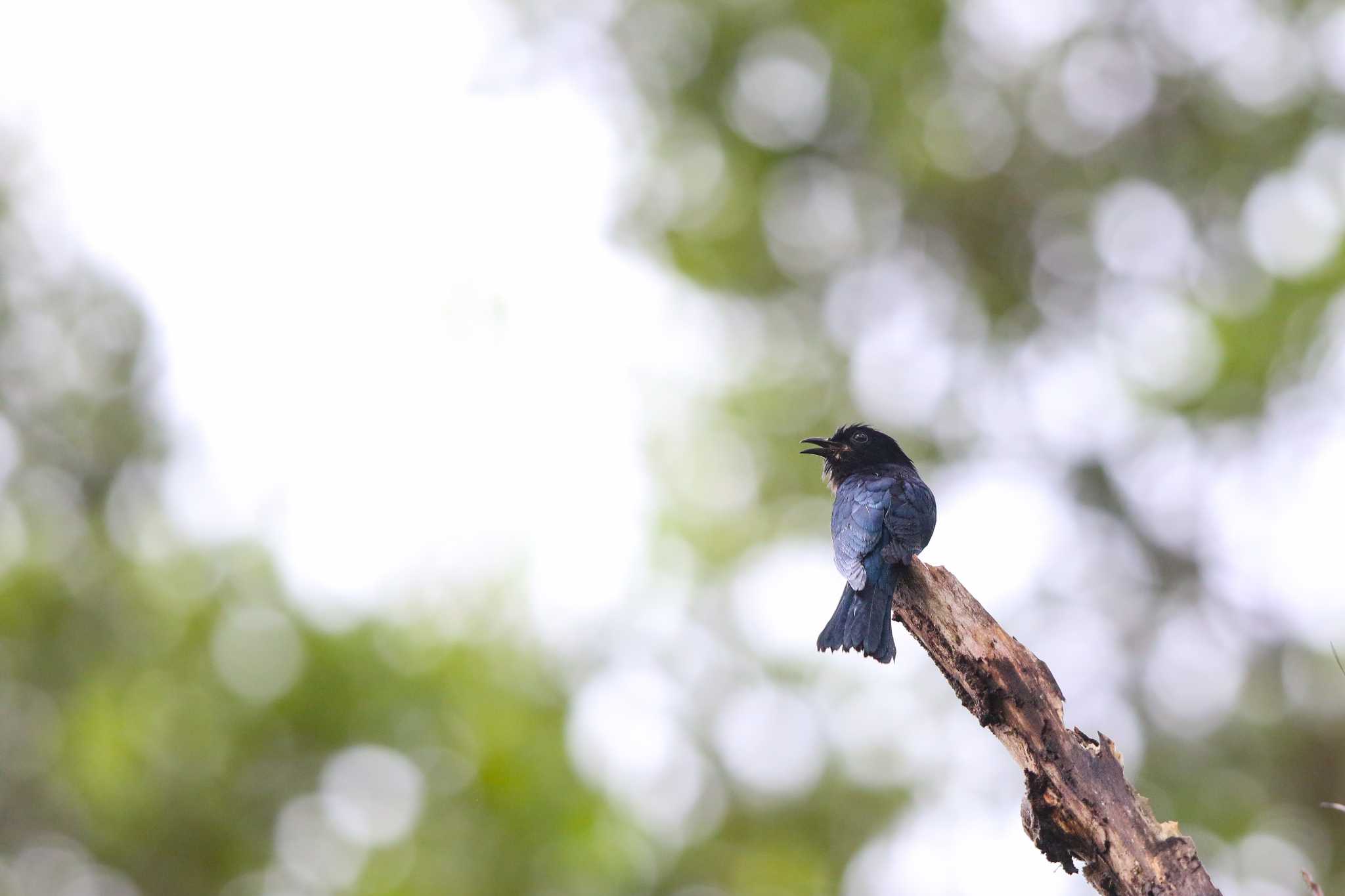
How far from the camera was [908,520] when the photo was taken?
432 centimetres

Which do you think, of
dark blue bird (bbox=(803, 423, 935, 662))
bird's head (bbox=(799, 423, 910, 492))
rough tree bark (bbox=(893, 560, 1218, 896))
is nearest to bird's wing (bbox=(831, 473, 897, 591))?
dark blue bird (bbox=(803, 423, 935, 662))

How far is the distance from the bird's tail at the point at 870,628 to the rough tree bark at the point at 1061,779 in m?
0.38

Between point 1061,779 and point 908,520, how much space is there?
1.41m

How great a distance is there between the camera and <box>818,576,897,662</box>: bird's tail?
3887mm

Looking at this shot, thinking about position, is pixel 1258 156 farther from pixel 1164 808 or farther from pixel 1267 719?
pixel 1164 808

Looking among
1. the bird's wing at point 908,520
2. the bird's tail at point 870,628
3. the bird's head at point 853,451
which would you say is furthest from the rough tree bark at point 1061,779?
the bird's head at point 853,451

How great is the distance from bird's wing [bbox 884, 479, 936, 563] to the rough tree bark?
550 mm

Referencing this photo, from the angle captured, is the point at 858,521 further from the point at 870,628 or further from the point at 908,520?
the point at 870,628

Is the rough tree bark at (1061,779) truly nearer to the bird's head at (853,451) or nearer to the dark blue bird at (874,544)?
the dark blue bird at (874,544)

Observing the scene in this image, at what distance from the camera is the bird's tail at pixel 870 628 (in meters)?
3.89

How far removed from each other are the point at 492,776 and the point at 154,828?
2695 mm

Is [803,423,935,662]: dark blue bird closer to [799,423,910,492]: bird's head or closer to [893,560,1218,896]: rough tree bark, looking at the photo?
[799,423,910,492]: bird's head

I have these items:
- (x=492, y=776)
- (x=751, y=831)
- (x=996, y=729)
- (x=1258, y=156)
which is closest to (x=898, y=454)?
(x=996, y=729)

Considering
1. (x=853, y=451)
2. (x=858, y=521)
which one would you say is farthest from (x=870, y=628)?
(x=853, y=451)
